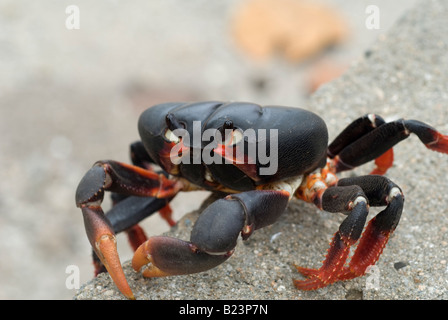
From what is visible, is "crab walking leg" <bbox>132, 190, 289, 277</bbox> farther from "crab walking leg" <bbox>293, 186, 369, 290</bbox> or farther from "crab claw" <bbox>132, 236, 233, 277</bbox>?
"crab walking leg" <bbox>293, 186, 369, 290</bbox>

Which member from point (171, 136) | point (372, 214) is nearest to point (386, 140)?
point (372, 214)

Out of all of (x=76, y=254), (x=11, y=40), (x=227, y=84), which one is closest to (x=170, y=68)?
(x=227, y=84)

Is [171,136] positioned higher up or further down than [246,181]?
higher up

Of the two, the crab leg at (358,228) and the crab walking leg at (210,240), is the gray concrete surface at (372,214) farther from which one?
the crab walking leg at (210,240)

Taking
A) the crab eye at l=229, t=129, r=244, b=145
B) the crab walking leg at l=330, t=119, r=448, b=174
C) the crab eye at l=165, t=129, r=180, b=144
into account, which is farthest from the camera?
the crab walking leg at l=330, t=119, r=448, b=174

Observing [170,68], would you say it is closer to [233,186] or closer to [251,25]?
[251,25]

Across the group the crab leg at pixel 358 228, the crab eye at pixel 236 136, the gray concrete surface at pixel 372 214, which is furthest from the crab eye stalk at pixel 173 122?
the crab leg at pixel 358 228

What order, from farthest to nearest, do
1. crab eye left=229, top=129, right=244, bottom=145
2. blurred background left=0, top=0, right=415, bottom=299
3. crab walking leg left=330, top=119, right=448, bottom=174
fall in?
blurred background left=0, top=0, right=415, bottom=299 → crab walking leg left=330, top=119, right=448, bottom=174 → crab eye left=229, top=129, right=244, bottom=145

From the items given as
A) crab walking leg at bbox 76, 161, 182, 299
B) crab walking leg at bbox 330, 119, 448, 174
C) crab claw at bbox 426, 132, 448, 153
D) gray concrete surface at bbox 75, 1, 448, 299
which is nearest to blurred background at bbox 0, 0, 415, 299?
gray concrete surface at bbox 75, 1, 448, 299

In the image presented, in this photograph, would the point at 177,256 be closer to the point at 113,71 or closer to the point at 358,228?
the point at 358,228
